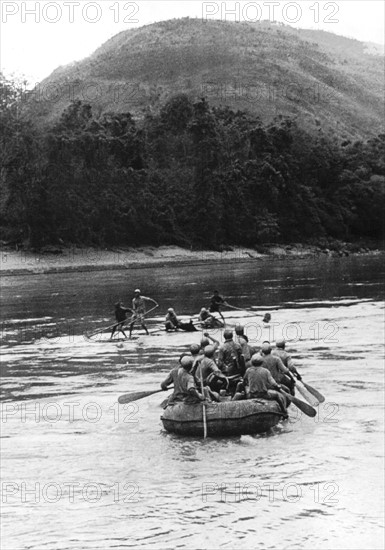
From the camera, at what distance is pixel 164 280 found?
73188 mm

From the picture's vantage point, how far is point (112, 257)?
311 feet

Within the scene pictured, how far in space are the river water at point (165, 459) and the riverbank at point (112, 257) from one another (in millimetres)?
47904

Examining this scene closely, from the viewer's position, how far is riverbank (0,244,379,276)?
88062mm

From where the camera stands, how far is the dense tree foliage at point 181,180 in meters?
92.7

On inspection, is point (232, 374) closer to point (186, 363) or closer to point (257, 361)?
point (257, 361)

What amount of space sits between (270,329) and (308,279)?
2999 centimetres

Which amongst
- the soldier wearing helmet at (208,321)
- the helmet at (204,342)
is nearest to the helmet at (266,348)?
the helmet at (204,342)

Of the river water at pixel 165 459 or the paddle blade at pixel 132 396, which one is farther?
the paddle blade at pixel 132 396

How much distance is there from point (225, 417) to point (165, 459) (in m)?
1.84

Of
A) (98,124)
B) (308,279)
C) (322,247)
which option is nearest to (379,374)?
(308,279)

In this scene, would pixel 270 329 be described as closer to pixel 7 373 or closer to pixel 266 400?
pixel 7 373

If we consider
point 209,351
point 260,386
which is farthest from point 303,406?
point 209,351

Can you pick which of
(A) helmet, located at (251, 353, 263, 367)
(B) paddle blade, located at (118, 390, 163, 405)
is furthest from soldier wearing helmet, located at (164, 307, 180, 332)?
(A) helmet, located at (251, 353, 263, 367)

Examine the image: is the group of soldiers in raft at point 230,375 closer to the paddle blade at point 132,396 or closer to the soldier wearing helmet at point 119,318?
the paddle blade at point 132,396
